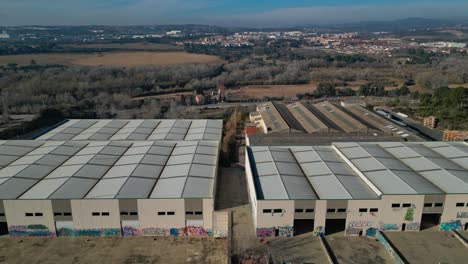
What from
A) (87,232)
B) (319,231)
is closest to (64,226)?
(87,232)

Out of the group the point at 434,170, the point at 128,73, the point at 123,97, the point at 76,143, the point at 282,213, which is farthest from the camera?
the point at 128,73

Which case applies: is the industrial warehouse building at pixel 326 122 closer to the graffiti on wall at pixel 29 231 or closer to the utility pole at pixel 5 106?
the graffiti on wall at pixel 29 231

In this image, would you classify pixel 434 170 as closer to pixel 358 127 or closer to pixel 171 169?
pixel 358 127

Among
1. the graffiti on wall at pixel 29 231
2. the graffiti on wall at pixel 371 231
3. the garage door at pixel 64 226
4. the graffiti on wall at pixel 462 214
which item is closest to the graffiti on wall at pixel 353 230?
the graffiti on wall at pixel 371 231

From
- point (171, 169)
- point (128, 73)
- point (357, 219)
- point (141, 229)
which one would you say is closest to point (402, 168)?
point (357, 219)

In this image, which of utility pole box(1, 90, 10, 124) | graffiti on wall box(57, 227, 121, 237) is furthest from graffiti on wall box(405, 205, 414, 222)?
utility pole box(1, 90, 10, 124)

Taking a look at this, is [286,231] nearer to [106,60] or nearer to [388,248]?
[388,248]

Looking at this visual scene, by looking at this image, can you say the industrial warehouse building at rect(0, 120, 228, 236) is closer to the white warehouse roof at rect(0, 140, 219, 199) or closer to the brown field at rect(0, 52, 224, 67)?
the white warehouse roof at rect(0, 140, 219, 199)
